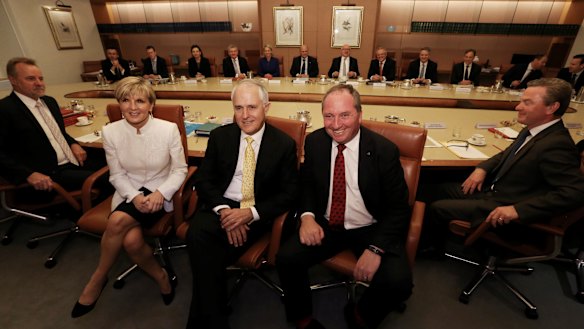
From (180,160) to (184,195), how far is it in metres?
0.23

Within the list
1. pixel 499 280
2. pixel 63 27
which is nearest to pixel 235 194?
pixel 499 280

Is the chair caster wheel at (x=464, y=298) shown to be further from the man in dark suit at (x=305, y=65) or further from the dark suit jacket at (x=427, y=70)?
the man in dark suit at (x=305, y=65)

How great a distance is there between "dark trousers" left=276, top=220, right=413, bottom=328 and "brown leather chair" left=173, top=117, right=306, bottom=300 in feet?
0.24

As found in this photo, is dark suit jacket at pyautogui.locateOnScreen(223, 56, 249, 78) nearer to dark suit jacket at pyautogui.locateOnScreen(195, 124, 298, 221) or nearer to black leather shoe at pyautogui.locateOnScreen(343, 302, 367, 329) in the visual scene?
dark suit jacket at pyautogui.locateOnScreen(195, 124, 298, 221)

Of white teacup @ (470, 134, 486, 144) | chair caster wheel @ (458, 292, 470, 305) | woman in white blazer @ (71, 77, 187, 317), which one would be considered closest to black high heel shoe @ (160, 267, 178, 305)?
woman in white blazer @ (71, 77, 187, 317)

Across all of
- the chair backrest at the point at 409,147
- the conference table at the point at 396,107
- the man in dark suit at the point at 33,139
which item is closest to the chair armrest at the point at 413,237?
the chair backrest at the point at 409,147

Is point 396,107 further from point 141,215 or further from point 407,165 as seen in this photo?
point 141,215

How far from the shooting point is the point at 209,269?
4.67ft

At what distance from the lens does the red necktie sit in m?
1.53

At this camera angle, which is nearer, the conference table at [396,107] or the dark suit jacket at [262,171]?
the dark suit jacket at [262,171]

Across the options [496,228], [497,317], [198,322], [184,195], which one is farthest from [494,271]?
[184,195]

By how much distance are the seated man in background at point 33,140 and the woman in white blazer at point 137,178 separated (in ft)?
1.99

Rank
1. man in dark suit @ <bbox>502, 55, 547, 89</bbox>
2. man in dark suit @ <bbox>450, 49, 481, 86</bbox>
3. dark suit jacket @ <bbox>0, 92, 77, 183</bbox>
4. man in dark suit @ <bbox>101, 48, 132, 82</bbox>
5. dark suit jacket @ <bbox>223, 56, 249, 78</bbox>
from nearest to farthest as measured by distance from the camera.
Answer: dark suit jacket @ <bbox>0, 92, 77, 183</bbox> < man in dark suit @ <bbox>502, 55, 547, 89</bbox> < man in dark suit @ <bbox>450, 49, 481, 86</bbox> < man in dark suit @ <bbox>101, 48, 132, 82</bbox> < dark suit jacket @ <bbox>223, 56, 249, 78</bbox>

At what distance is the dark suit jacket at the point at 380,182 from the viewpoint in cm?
143
